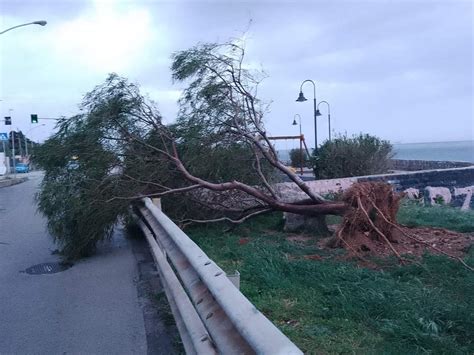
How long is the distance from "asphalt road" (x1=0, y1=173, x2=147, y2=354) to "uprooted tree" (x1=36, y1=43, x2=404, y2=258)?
1029 millimetres

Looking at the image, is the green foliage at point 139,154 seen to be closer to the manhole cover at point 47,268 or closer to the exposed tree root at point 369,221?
the manhole cover at point 47,268

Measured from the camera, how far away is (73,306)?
22.4ft

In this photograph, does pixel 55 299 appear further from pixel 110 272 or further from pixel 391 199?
pixel 391 199

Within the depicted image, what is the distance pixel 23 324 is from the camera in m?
6.18

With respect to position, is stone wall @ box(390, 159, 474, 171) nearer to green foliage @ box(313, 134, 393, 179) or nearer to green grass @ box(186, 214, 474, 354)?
green foliage @ box(313, 134, 393, 179)

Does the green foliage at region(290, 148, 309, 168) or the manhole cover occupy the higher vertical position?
the green foliage at region(290, 148, 309, 168)

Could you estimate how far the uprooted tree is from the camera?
10.1m

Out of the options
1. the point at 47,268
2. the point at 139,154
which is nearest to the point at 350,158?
the point at 139,154

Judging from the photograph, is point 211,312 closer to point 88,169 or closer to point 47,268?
point 47,268

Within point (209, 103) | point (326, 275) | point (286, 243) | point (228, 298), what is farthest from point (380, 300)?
point (209, 103)

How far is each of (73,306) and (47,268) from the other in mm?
2835

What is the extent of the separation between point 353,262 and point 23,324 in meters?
4.33

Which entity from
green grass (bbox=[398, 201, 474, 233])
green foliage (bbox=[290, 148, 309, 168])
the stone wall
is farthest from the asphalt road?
the stone wall

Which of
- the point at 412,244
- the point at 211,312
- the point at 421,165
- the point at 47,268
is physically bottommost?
the point at 47,268
